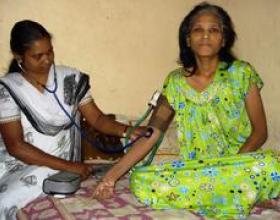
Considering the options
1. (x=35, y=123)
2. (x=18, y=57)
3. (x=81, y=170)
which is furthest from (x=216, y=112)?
(x=18, y=57)

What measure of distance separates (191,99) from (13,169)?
3.20ft

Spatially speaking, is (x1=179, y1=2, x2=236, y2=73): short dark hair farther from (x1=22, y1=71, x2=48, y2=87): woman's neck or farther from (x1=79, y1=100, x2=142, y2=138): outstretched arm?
(x1=22, y1=71, x2=48, y2=87): woman's neck

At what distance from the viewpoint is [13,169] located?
2322 mm

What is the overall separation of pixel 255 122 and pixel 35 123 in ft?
3.63

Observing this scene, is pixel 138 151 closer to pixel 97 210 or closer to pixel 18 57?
pixel 97 210

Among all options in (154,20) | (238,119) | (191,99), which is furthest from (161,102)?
(154,20)

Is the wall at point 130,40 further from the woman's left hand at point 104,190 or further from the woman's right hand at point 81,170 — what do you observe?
the woman's left hand at point 104,190

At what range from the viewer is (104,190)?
214 centimetres

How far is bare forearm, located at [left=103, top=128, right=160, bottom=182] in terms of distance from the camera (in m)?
2.17

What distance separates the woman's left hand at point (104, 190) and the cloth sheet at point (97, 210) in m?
0.03

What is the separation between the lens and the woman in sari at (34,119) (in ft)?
7.24

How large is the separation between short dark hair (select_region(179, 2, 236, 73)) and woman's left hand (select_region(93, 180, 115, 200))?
2.46 ft

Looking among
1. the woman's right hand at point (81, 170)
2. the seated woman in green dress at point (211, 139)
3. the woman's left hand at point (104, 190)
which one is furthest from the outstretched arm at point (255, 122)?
the woman's right hand at point (81, 170)

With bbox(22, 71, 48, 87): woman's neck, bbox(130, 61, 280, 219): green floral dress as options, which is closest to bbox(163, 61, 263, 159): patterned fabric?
bbox(130, 61, 280, 219): green floral dress
